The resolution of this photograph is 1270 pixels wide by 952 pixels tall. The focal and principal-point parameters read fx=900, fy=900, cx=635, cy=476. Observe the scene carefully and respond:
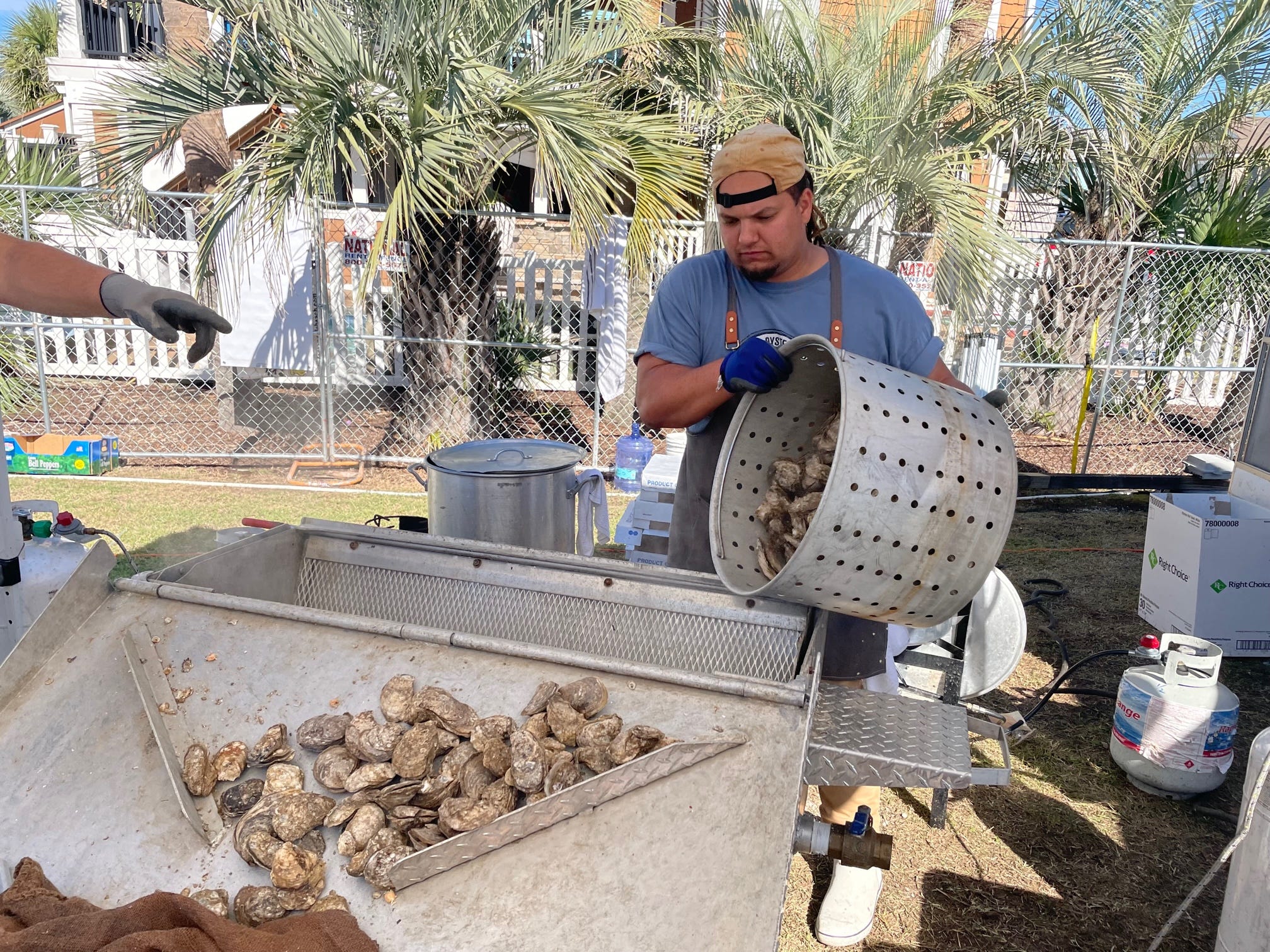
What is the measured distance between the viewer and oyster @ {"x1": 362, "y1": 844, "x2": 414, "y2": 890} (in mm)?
1444

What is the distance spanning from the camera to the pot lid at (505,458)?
2965 mm

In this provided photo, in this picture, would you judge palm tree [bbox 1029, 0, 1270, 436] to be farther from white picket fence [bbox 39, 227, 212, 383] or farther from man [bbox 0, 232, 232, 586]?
white picket fence [bbox 39, 227, 212, 383]

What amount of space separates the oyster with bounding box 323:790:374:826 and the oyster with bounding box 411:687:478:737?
16cm

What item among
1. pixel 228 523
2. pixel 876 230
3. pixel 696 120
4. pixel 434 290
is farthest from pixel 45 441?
pixel 876 230

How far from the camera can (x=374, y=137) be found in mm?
5520

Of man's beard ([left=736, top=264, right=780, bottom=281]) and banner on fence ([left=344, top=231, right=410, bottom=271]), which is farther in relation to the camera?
banner on fence ([left=344, top=231, right=410, bottom=271])

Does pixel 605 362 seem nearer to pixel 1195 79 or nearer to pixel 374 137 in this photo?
pixel 374 137

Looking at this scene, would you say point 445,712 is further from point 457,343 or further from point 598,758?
point 457,343

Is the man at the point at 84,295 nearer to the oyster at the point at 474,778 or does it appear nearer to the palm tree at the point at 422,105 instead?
the oyster at the point at 474,778

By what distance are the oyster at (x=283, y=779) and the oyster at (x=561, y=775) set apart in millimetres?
451

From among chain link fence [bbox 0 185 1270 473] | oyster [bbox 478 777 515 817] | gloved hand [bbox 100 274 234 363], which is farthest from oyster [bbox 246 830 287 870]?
chain link fence [bbox 0 185 1270 473]

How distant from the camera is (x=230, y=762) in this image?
64.1 inches

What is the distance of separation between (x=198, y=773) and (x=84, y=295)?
1133mm

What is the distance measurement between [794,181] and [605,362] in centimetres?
518
